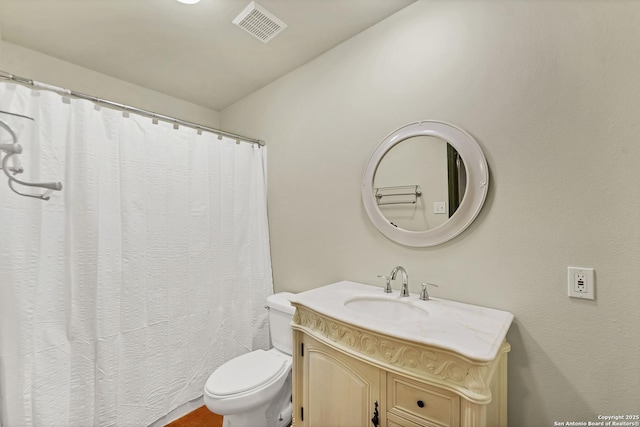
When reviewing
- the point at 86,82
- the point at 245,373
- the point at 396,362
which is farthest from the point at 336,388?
the point at 86,82

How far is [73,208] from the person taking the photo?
1.39 meters

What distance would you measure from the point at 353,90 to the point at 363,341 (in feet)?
4.74

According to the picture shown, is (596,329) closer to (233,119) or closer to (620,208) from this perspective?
(620,208)

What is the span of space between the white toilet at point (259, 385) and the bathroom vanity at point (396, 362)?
226 mm

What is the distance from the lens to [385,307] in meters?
1.35

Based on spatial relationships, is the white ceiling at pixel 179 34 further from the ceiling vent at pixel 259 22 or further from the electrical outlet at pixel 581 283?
the electrical outlet at pixel 581 283

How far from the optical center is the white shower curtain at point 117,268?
4.09 ft

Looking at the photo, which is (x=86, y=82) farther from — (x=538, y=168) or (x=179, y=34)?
(x=538, y=168)

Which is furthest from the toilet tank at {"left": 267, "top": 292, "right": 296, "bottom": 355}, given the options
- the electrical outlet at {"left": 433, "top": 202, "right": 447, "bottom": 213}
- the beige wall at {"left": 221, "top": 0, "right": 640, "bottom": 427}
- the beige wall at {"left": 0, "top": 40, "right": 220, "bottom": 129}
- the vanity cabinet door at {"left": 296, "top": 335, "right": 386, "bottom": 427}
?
the beige wall at {"left": 0, "top": 40, "right": 220, "bottom": 129}

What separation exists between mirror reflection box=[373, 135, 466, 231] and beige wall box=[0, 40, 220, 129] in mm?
2099

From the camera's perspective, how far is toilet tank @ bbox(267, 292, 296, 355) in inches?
68.9

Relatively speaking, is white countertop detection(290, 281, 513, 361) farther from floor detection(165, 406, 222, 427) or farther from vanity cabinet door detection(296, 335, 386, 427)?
floor detection(165, 406, 222, 427)

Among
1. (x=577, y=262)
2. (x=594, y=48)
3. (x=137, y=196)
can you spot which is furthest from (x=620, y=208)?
(x=137, y=196)

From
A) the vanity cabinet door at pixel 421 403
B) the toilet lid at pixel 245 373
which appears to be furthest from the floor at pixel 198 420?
the vanity cabinet door at pixel 421 403
